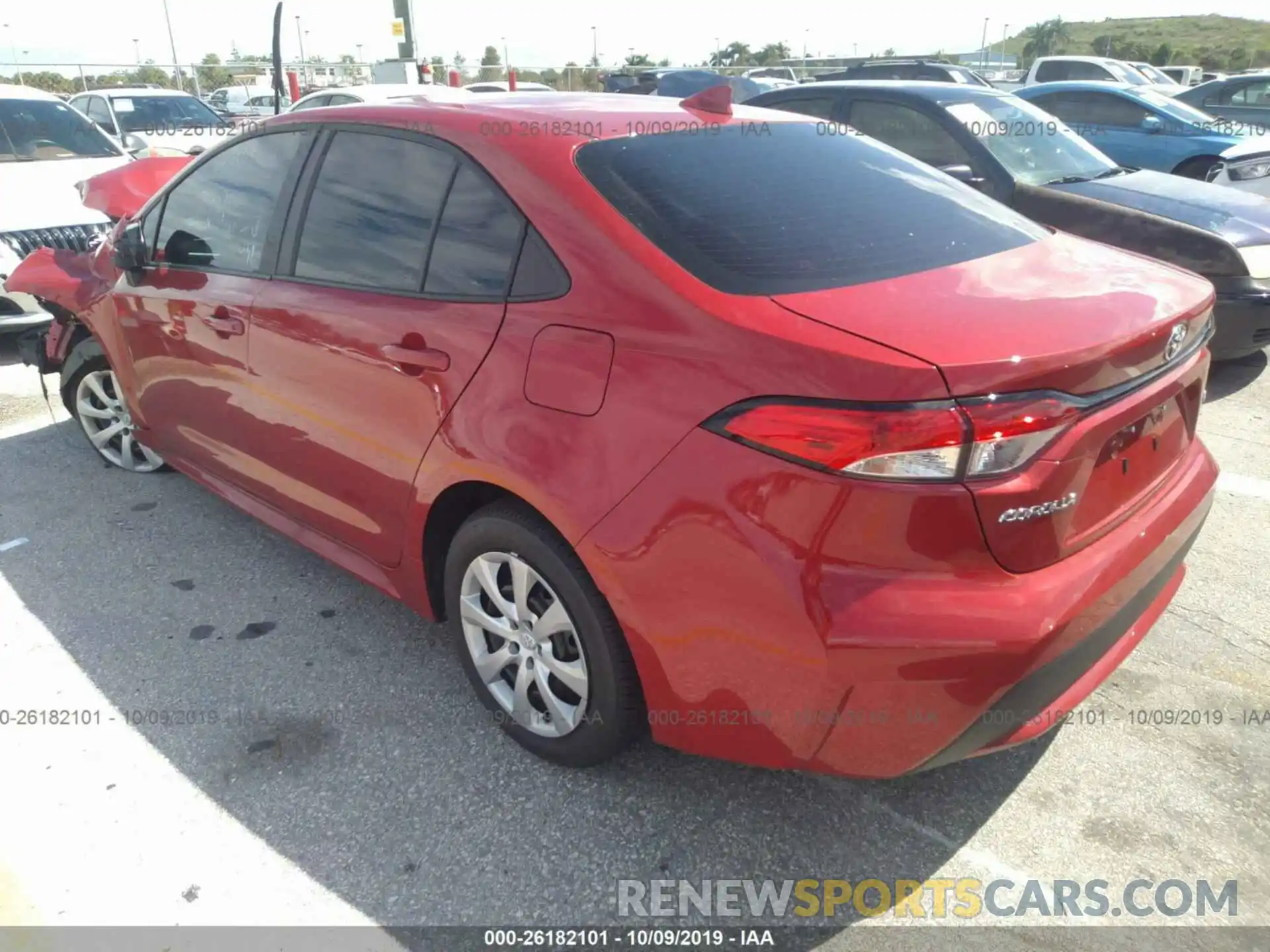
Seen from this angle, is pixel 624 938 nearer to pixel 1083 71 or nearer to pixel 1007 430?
pixel 1007 430

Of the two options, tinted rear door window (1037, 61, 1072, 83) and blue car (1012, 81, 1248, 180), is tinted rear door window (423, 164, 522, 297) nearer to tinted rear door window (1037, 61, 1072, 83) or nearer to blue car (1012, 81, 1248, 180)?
blue car (1012, 81, 1248, 180)

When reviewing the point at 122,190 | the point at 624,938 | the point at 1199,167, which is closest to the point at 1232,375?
the point at 1199,167

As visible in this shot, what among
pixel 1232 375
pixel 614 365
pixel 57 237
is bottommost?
pixel 1232 375

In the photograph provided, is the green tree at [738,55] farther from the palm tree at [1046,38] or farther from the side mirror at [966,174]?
the side mirror at [966,174]

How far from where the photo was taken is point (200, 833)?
2.35m

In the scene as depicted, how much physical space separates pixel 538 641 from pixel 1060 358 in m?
1.42

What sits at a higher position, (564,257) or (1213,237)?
(564,257)

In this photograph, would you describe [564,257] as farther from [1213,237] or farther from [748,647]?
[1213,237]

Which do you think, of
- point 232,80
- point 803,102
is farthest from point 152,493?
point 232,80

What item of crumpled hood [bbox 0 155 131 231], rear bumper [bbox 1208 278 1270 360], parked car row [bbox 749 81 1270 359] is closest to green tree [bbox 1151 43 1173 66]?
parked car row [bbox 749 81 1270 359]

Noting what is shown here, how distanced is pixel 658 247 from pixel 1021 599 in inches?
42.5

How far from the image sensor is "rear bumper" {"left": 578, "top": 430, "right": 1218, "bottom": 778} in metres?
1.75

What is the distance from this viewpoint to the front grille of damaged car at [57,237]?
20.3ft

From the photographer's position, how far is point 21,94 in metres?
7.75
